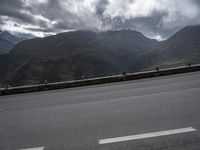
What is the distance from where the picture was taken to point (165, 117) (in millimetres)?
6051

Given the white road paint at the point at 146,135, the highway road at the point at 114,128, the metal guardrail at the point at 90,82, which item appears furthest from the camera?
the metal guardrail at the point at 90,82

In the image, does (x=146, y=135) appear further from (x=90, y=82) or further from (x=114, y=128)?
(x=90, y=82)

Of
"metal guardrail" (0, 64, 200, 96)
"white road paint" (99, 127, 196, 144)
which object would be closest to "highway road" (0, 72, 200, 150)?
"white road paint" (99, 127, 196, 144)

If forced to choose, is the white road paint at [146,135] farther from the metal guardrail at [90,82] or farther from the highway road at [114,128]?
the metal guardrail at [90,82]

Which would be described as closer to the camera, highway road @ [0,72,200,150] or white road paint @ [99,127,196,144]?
highway road @ [0,72,200,150]

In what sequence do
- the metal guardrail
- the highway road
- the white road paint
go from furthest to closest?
the metal guardrail → the white road paint → the highway road

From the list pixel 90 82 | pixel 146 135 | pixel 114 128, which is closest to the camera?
pixel 146 135

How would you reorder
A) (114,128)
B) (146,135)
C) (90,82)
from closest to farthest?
A: 1. (146,135)
2. (114,128)
3. (90,82)

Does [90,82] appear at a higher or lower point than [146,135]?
higher

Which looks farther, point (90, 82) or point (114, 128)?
point (90, 82)

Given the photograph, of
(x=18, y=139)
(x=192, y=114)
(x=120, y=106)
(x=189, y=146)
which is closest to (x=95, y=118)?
(x=120, y=106)

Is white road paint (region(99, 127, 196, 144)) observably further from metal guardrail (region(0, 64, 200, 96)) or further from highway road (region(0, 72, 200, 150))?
metal guardrail (region(0, 64, 200, 96))

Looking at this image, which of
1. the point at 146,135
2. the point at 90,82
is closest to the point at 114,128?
the point at 146,135

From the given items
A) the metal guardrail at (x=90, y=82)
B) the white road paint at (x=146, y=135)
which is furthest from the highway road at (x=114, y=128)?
the metal guardrail at (x=90, y=82)
